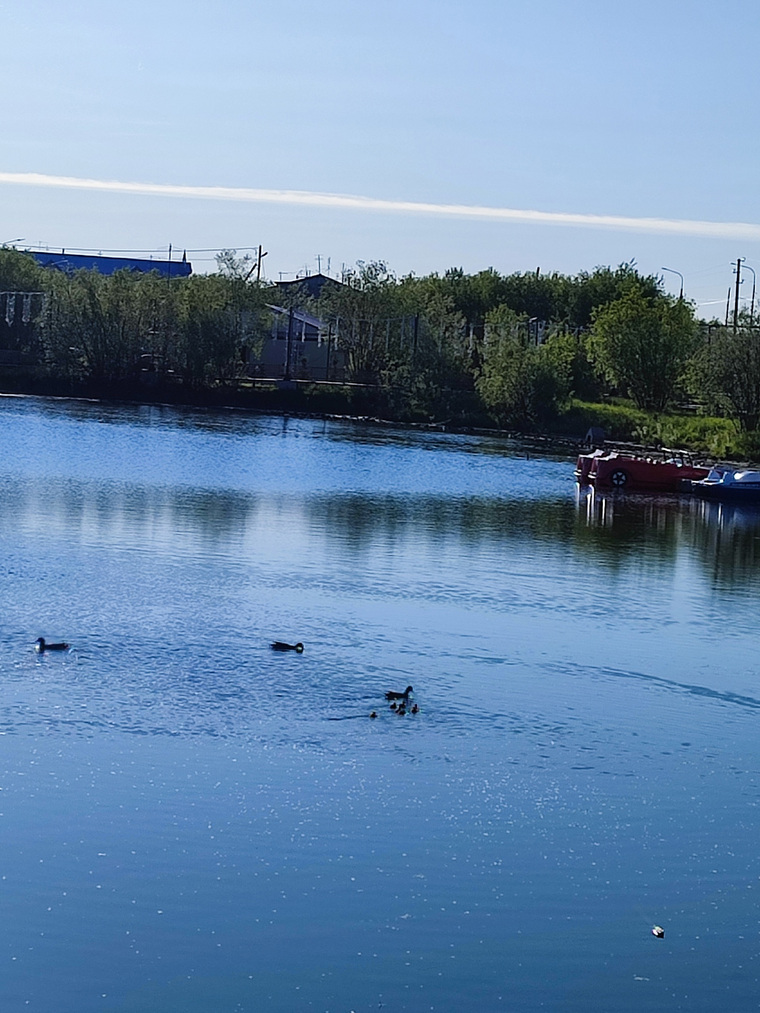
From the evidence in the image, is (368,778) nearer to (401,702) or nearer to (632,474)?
(401,702)

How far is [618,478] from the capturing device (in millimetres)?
58438

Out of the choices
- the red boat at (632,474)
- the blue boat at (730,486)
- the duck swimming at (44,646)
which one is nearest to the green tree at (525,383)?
the red boat at (632,474)

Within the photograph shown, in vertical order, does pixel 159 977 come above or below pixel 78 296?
below

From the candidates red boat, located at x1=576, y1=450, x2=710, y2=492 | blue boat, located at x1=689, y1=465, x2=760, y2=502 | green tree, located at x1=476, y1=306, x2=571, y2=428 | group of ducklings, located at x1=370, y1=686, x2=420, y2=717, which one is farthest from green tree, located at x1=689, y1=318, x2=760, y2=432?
group of ducklings, located at x1=370, y1=686, x2=420, y2=717

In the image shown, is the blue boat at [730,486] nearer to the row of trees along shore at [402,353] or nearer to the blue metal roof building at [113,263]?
the row of trees along shore at [402,353]

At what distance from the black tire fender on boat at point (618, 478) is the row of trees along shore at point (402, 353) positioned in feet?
50.1

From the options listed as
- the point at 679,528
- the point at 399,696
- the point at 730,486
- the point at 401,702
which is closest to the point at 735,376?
the point at 730,486

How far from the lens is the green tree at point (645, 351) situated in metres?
86.9

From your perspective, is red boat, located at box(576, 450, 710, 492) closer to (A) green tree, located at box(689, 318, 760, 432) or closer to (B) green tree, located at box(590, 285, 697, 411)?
(A) green tree, located at box(689, 318, 760, 432)

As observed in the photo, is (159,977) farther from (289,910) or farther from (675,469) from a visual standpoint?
(675,469)

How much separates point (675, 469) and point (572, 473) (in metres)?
6.87

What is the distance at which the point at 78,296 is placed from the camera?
106 metres

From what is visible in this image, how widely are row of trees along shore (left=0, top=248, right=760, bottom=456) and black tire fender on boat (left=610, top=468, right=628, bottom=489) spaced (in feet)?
50.1

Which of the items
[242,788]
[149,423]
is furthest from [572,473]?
[242,788]
